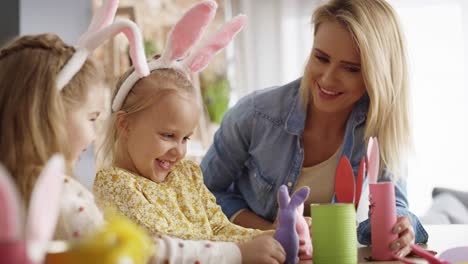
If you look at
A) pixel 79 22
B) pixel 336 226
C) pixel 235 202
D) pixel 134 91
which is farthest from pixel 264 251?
pixel 79 22

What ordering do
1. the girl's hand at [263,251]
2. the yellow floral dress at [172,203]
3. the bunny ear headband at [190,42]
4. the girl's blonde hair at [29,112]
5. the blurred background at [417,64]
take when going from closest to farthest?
the girl's blonde hair at [29,112]
the girl's hand at [263,251]
the yellow floral dress at [172,203]
the bunny ear headband at [190,42]
the blurred background at [417,64]

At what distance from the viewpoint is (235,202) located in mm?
2059

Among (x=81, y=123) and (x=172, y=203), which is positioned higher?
(x=81, y=123)

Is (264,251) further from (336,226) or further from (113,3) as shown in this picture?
(113,3)

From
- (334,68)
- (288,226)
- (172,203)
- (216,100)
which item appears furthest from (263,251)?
(216,100)

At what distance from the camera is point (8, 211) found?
66 cm

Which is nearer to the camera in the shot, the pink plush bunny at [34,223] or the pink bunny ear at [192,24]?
the pink plush bunny at [34,223]

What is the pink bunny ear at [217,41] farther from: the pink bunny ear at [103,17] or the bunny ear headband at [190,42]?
the pink bunny ear at [103,17]

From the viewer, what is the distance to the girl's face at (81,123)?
3.71 feet

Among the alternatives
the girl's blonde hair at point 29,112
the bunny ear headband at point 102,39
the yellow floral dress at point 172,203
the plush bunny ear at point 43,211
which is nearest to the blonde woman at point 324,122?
the yellow floral dress at point 172,203

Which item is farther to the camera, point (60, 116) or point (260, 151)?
point (260, 151)

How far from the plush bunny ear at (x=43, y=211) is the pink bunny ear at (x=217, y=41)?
34.5 inches

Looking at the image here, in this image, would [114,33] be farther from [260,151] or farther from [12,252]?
[260,151]

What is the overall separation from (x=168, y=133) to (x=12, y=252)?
2.76 ft
